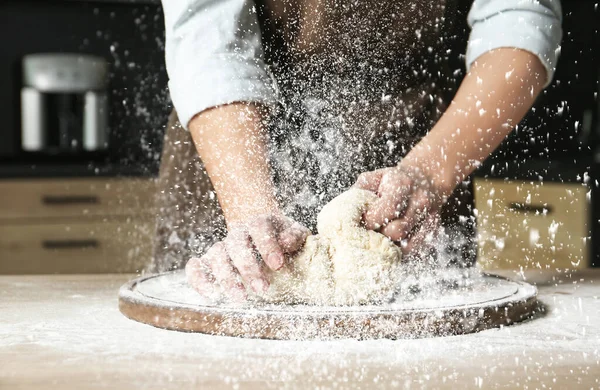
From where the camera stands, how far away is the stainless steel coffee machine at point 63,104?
2439 millimetres

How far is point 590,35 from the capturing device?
2.68m

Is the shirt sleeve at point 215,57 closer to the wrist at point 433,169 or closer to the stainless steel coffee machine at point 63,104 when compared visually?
the wrist at point 433,169

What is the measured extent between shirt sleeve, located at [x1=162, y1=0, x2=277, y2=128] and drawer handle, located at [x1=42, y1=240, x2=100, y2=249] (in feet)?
3.99

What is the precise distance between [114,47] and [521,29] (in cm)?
186

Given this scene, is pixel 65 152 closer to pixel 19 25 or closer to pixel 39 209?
pixel 39 209

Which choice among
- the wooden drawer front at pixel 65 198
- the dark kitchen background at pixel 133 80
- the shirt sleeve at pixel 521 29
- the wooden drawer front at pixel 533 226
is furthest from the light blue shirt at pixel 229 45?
the dark kitchen background at pixel 133 80

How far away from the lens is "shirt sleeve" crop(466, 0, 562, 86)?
41.3 inches

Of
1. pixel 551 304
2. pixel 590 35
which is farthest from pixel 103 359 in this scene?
pixel 590 35

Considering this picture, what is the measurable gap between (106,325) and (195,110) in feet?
1.09

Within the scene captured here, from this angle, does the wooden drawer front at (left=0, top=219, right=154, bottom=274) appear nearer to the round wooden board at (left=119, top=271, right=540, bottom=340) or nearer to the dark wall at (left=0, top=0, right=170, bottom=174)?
the dark wall at (left=0, top=0, right=170, bottom=174)

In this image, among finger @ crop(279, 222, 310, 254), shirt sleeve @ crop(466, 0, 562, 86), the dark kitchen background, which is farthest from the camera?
the dark kitchen background

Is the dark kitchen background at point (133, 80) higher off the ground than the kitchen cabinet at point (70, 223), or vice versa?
the dark kitchen background at point (133, 80)

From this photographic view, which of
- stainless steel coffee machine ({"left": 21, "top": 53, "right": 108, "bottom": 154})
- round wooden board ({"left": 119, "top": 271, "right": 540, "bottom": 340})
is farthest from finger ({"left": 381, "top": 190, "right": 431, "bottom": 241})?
stainless steel coffee machine ({"left": 21, "top": 53, "right": 108, "bottom": 154})

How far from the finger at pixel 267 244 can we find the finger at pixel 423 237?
20cm
